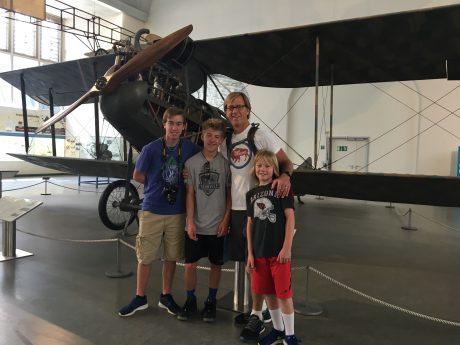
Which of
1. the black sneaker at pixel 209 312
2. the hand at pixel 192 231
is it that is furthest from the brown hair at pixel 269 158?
the black sneaker at pixel 209 312

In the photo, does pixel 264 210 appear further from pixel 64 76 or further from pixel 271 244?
pixel 64 76

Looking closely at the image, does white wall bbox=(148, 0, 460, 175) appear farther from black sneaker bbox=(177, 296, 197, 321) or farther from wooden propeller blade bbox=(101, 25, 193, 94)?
black sneaker bbox=(177, 296, 197, 321)

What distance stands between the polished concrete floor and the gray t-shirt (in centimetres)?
76

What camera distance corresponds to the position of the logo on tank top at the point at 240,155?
2.49 metres

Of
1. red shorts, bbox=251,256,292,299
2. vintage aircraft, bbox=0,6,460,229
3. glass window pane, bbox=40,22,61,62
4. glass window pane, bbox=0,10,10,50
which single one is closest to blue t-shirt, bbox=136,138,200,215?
red shorts, bbox=251,256,292,299

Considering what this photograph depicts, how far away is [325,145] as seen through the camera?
13.6 meters

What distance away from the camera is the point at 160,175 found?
2717 mm

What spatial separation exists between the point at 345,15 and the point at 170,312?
13.2 metres

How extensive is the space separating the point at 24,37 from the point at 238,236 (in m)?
19.3

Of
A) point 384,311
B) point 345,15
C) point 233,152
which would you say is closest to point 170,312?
point 233,152

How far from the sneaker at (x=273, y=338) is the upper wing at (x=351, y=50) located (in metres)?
3.42

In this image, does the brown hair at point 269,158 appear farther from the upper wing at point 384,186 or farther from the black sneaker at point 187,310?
the upper wing at point 384,186

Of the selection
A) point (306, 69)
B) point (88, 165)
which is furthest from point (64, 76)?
point (306, 69)

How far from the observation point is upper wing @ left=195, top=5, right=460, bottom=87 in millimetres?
4030
